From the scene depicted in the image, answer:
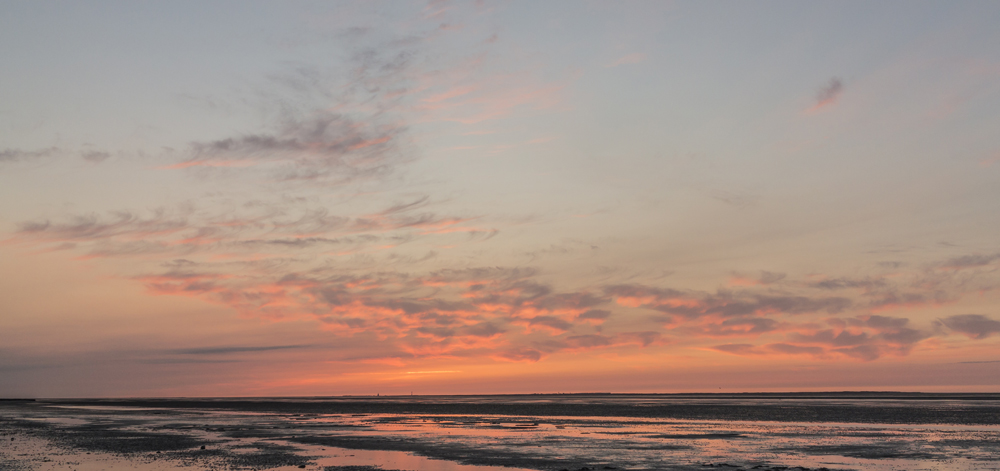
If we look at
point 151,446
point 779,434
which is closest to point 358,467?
point 151,446

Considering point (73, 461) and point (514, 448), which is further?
point (514, 448)

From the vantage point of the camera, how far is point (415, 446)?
4500 centimetres

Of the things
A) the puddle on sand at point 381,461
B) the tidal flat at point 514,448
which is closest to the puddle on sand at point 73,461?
the tidal flat at point 514,448

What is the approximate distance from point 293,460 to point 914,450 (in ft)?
124

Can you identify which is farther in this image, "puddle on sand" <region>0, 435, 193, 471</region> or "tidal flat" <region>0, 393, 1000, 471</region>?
"tidal flat" <region>0, 393, 1000, 471</region>

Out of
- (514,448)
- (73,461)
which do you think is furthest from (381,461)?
(73,461)

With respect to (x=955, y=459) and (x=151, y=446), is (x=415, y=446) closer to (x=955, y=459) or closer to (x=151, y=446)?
(x=151, y=446)

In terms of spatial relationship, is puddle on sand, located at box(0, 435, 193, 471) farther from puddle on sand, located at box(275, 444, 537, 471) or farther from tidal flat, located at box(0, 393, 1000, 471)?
puddle on sand, located at box(275, 444, 537, 471)

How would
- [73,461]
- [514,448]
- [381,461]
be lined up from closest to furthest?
[73,461], [381,461], [514,448]

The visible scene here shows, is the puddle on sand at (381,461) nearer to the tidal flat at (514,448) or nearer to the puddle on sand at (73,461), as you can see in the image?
the tidal flat at (514,448)

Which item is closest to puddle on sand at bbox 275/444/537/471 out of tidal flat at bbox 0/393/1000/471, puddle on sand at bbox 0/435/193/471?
tidal flat at bbox 0/393/1000/471

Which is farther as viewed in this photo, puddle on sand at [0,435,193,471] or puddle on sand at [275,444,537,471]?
puddle on sand at [275,444,537,471]

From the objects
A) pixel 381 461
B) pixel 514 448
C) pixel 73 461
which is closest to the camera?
pixel 73 461

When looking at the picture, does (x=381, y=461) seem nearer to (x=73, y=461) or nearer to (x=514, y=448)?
(x=514, y=448)
